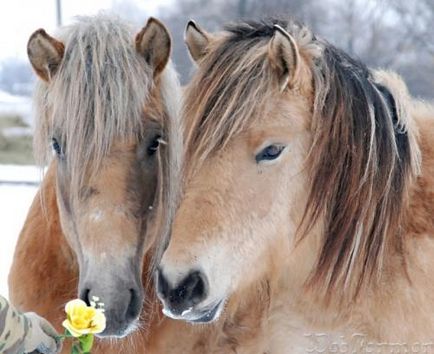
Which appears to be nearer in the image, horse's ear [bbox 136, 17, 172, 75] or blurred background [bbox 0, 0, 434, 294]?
horse's ear [bbox 136, 17, 172, 75]

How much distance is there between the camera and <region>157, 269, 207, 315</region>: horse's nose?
7.75 ft

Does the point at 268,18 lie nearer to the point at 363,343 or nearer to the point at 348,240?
the point at 348,240

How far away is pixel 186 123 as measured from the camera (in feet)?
9.21

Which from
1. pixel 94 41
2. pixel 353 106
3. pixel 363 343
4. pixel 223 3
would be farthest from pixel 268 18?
pixel 223 3

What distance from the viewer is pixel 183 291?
7.77ft

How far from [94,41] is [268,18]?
0.75 metres

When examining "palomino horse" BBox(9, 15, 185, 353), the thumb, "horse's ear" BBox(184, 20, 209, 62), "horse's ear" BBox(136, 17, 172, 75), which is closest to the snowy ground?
"palomino horse" BBox(9, 15, 185, 353)

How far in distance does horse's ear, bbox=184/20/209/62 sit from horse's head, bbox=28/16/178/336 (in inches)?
5.4

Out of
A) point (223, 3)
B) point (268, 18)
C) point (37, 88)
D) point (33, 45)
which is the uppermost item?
point (268, 18)

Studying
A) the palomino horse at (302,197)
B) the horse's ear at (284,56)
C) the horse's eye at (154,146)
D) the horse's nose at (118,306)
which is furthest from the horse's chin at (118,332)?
the horse's ear at (284,56)

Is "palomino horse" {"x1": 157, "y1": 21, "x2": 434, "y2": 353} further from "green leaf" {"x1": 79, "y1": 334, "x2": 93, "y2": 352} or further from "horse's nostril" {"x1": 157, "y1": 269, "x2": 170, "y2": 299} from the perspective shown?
"green leaf" {"x1": 79, "y1": 334, "x2": 93, "y2": 352}

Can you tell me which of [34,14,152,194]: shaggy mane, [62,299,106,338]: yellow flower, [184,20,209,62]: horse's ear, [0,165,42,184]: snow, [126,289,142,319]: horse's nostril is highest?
[184,20,209,62]: horse's ear

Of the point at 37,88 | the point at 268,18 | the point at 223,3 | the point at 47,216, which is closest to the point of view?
the point at 268,18

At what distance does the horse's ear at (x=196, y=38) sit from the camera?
2.93 metres
